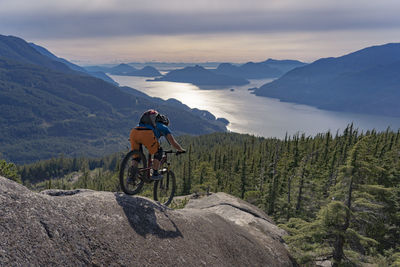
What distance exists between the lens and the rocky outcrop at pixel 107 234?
5562mm

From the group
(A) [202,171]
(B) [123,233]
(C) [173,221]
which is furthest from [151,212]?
(A) [202,171]

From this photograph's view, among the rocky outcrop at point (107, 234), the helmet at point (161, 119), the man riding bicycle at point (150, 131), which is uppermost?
the helmet at point (161, 119)

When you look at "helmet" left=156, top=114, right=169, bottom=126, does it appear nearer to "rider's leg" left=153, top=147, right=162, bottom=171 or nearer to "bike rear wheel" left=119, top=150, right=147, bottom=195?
"rider's leg" left=153, top=147, right=162, bottom=171

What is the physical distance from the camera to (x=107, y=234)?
714 cm

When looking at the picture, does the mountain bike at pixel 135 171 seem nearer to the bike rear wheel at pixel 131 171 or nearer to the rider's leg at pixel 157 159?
the bike rear wheel at pixel 131 171

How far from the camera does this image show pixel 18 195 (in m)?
6.26

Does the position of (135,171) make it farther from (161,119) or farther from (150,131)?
(161,119)

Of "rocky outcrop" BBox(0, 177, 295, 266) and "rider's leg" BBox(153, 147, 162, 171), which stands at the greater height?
"rider's leg" BBox(153, 147, 162, 171)

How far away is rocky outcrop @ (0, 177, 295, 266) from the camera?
18.2 ft

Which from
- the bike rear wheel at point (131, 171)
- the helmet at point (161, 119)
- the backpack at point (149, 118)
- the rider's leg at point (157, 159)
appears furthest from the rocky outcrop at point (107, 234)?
the helmet at point (161, 119)

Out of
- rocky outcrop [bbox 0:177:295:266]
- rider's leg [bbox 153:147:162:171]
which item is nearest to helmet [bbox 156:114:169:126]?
rider's leg [bbox 153:147:162:171]

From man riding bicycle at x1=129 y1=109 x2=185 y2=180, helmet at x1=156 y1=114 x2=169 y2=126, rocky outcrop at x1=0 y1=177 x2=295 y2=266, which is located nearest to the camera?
rocky outcrop at x1=0 y1=177 x2=295 y2=266

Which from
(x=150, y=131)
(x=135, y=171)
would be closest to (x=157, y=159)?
(x=135, y=171)

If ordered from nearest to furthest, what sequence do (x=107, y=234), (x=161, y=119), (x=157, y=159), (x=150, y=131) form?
1. (x=107, y=234)
2. (x=150, y=131)
3. (x=161, y=119)
4. (x=157, y=159)
